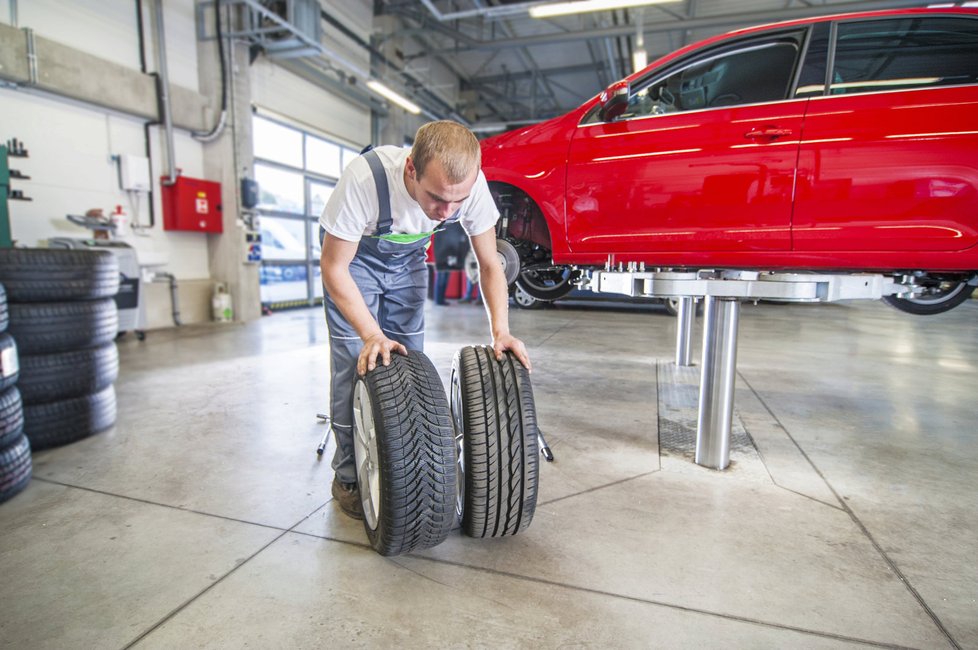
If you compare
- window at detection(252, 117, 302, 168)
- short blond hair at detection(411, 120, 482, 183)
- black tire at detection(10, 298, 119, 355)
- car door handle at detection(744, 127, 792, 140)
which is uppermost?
window at detection(252, 117, 302, 168)

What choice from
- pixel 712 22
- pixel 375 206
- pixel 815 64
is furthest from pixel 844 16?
pixel 712 22

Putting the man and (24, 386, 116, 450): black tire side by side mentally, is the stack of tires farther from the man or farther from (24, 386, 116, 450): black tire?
the man

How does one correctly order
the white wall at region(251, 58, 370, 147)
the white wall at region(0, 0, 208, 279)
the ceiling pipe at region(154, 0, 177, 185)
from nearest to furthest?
the white wall at region(0, 0, 208, 279)
the ceiling pipe at region(154, 0, 177, 185)
the white wall at region(251, 58, 370, 147)

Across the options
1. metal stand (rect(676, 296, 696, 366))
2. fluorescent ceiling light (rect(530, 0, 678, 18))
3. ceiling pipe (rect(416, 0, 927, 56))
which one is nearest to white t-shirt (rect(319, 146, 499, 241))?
metal stand (rect(676, 296, 696, 366))

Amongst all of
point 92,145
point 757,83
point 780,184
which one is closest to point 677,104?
A: point 757,83

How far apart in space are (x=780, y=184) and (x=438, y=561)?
2173 millimetres

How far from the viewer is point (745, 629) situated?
1.11 m

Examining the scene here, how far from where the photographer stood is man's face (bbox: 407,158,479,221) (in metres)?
1.20

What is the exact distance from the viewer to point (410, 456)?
3.98 feet

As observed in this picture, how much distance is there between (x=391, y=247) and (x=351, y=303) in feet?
1.10

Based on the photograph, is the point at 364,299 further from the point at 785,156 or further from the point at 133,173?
the point at 133,173

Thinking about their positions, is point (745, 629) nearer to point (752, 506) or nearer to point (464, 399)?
point (752, 506)

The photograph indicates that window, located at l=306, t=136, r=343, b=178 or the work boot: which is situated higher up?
window, located at l=306, t=136, r=343, b=178

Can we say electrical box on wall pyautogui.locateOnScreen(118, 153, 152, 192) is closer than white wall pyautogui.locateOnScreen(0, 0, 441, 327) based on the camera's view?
No
